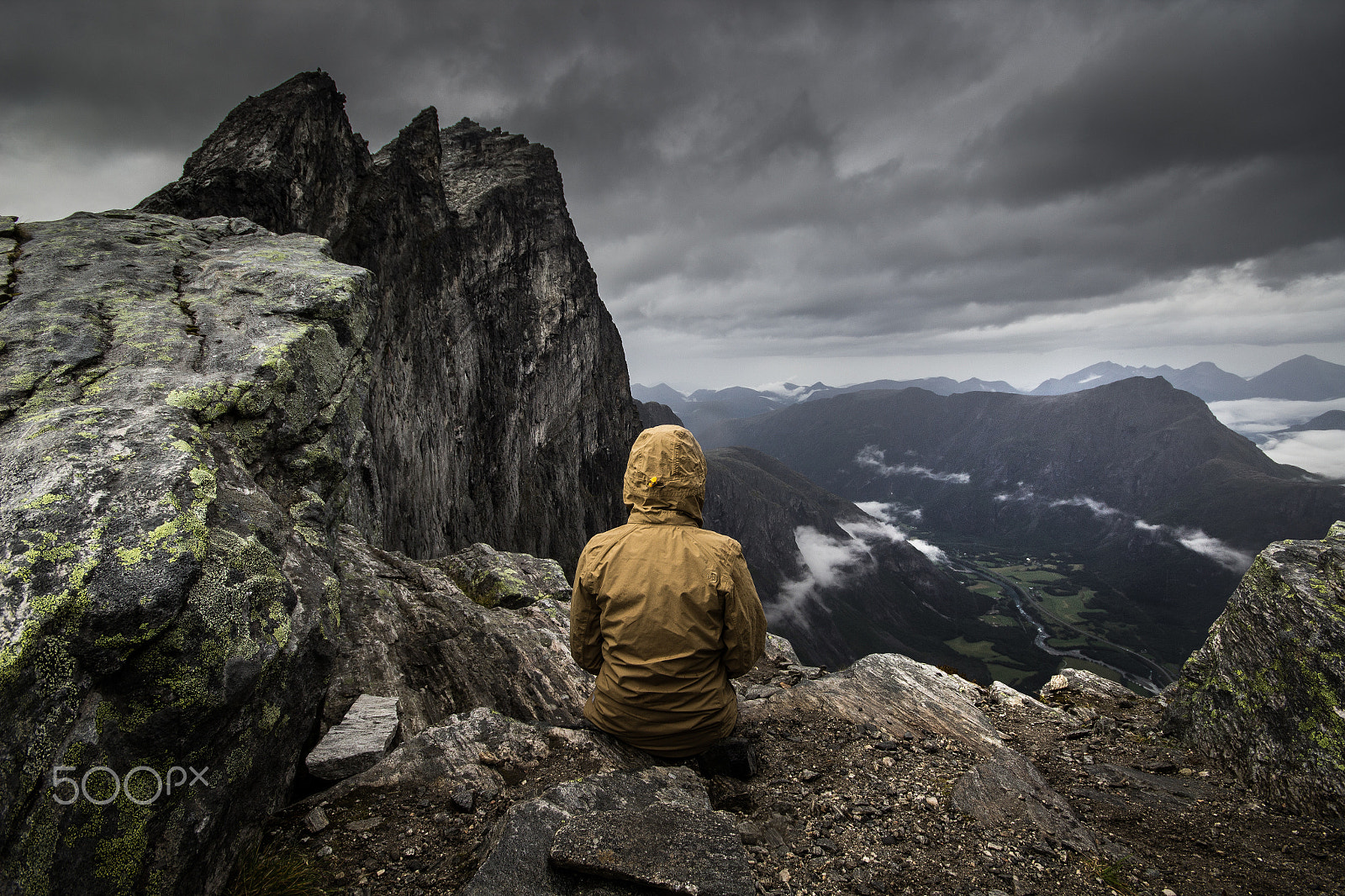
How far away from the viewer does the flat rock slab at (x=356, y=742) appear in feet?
21.5

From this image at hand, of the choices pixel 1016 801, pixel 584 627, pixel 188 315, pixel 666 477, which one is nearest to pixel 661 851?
pixel 584 627

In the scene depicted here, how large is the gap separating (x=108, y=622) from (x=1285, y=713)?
14.5 meters

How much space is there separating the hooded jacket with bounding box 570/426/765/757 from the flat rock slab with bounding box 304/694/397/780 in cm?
274

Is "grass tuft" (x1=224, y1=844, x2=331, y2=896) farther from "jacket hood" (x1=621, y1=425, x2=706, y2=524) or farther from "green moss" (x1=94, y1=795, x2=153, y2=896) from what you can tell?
"jacket hood" (x1=621, y1=425, x2=706, y2=524)

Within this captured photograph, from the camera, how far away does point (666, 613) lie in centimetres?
695

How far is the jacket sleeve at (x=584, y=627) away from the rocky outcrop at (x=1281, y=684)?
990 cm

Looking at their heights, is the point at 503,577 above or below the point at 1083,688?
above

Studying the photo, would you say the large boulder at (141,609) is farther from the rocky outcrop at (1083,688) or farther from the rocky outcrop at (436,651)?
the rocky outcrop at (1083,688)

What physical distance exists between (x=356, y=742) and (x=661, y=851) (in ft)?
14.3

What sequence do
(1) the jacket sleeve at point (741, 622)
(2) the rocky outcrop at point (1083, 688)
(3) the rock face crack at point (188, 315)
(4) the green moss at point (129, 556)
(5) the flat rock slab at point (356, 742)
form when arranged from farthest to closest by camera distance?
(2) the rocky outcrop at point (1083, 688), (3) the rock face crack at point (188, 315), (1) the jacket sleeve at point (741, 622), (5) the flat rock slab at point (356, 742), (4) the green moss at point (129, 556)

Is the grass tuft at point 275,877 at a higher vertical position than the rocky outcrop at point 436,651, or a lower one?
higher

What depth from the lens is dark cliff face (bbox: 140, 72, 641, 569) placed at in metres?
27.8

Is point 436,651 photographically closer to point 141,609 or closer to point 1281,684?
point 141,609

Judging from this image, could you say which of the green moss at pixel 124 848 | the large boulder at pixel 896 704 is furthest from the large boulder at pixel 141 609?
the large boulder at pixel 896 704
